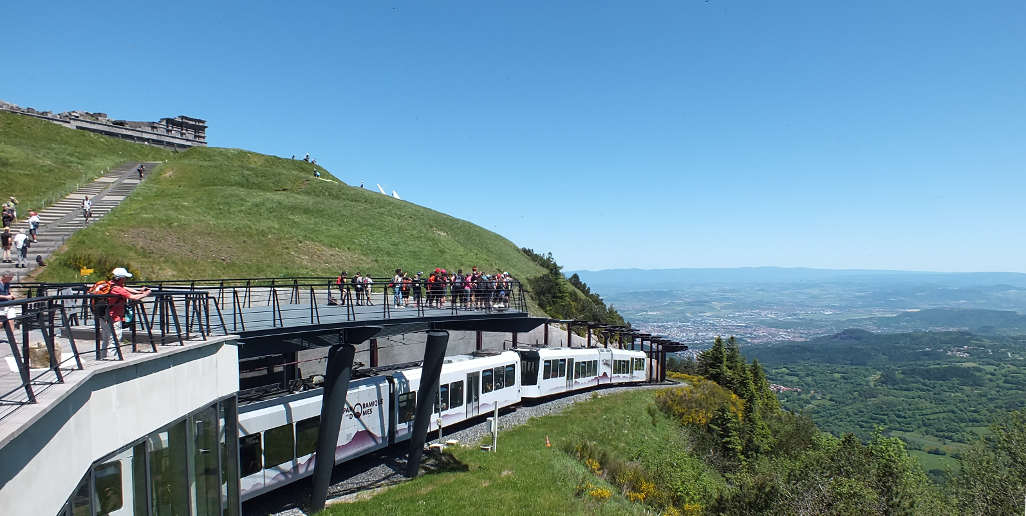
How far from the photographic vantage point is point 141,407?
336 inches

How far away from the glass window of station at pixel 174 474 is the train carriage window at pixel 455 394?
10913 millimetres

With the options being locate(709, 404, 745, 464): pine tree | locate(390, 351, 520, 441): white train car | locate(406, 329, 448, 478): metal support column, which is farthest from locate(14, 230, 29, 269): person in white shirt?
locate(709, 404, 745, 464): pine tree

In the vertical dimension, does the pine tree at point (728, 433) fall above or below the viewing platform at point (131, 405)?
below

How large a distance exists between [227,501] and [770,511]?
60.4 ft

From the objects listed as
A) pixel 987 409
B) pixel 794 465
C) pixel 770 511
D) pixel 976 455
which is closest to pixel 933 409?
pixel 987 409

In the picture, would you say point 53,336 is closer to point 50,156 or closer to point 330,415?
point 330,415

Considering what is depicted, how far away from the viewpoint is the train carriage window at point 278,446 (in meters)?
15.3

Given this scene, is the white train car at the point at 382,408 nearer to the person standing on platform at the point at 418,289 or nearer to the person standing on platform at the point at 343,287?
the person standing on platform at the point at 418,289

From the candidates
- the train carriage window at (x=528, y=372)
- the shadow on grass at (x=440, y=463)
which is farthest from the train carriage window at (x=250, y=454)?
the train carriage window at (x=528, y=372)

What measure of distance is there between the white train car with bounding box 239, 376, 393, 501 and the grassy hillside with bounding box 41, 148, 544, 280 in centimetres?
2299

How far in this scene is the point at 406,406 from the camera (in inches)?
803

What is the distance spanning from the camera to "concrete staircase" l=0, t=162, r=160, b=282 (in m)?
32.9

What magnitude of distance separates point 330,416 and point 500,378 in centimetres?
1113

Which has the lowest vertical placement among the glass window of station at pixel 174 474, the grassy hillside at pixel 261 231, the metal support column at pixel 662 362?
the metal support column at pixel 662 362
